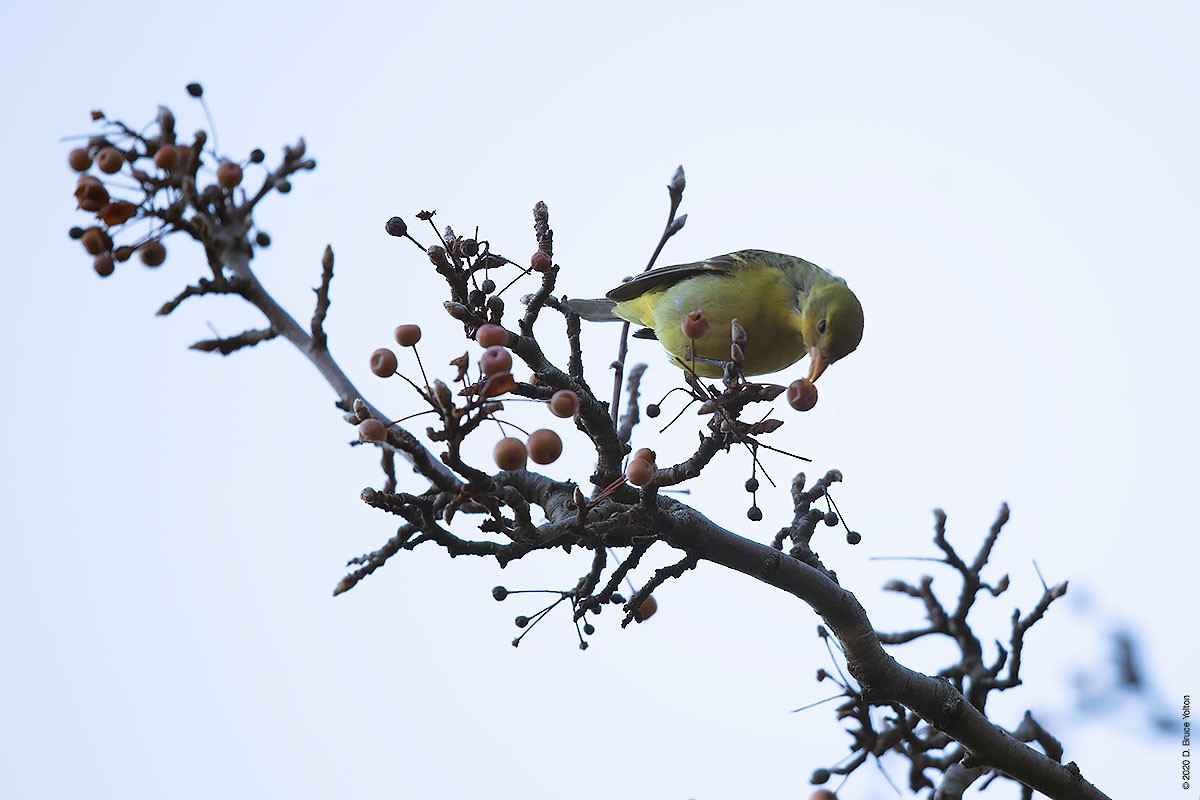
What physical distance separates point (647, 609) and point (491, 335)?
119cm

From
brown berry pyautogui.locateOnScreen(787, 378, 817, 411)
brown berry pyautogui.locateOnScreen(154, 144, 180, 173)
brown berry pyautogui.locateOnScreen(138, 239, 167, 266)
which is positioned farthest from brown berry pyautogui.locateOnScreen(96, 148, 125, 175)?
brown berry pyautogui.locateOnScreen(787, 378, 817, 411)

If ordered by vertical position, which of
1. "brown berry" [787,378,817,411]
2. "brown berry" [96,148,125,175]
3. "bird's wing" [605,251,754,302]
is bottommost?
"brown berry" [787,378,817,411]

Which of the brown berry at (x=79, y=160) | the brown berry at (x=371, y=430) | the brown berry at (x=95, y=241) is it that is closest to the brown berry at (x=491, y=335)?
the brown berry at (x=371, y=430)

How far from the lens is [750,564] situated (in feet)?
9.19

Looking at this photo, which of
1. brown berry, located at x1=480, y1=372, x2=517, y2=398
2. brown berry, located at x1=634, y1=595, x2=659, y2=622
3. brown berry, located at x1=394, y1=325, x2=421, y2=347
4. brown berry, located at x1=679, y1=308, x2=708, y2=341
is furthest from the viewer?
brown berry, located at x1=634, y1=595, x2=659, y2=622

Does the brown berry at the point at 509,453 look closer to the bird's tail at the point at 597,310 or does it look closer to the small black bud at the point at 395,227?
the small black bud at the point at 395,227

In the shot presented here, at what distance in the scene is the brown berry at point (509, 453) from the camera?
2.13 metres

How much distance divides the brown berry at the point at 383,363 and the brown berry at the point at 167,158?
1921 mm

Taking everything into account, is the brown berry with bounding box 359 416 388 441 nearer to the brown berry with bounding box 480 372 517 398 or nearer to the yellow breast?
the brown berry with bounding box 480 372 517 398

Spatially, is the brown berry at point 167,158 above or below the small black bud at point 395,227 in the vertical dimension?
above

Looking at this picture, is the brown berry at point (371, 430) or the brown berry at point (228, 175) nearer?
the brown berry at point (371, 430)

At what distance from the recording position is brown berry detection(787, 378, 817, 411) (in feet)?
8.47

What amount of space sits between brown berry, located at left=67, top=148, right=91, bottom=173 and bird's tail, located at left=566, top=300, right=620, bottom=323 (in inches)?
99.0

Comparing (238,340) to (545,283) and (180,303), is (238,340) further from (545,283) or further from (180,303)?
(545,283)
